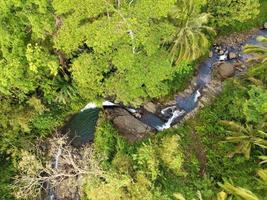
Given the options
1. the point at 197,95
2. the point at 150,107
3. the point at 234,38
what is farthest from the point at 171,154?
the point at 234,38

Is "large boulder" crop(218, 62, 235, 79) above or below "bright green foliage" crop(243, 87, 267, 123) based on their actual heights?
below

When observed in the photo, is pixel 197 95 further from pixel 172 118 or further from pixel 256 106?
pixel 256 106

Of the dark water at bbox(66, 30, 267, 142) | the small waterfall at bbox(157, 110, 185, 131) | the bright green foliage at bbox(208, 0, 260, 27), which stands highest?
the bright green foliage at bbox(208, 0, 260, 27)

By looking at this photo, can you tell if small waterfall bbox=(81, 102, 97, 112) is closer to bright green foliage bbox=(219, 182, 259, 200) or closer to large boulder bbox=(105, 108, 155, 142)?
large boulder bbox=(105, 108, 155, 142)

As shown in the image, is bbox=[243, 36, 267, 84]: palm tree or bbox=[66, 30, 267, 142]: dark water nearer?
bbox=[243, 36, 267, 84]: palm tree

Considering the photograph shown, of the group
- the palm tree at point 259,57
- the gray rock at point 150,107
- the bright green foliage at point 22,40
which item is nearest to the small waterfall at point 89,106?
the gray rock at point 150,107

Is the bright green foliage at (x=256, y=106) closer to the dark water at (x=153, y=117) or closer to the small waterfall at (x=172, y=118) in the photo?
the dark water at (x=153, y=117)

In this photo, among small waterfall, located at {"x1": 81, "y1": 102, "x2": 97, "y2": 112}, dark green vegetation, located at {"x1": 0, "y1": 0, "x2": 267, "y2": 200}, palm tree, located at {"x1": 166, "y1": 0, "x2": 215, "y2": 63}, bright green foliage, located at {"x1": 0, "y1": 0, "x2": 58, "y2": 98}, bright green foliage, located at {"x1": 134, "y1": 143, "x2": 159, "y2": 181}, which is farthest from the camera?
small waterfall, located at {"x1": 81, "y1": 102, "x2": 97, "y2": 112}

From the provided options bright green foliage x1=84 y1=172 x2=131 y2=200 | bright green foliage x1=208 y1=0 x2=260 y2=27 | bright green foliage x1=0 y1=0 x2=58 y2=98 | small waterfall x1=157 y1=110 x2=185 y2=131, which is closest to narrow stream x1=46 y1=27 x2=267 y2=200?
small waterfall x1=157 y1=110 x2=185 y2=131
